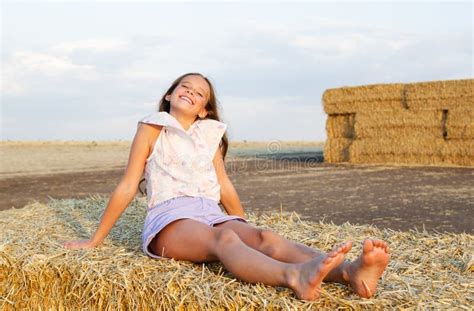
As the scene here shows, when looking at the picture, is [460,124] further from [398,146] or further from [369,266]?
[369,266]

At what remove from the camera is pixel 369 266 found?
196cm

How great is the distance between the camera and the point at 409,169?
11.0 meters

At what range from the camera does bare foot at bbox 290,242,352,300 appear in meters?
1.92

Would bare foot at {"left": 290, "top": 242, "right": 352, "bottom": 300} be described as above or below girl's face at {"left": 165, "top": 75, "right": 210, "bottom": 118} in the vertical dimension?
below

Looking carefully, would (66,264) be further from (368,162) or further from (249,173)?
(368,162)

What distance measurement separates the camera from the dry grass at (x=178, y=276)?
202 cm

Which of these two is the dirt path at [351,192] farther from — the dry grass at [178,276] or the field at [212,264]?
the dry grass at [178,276]

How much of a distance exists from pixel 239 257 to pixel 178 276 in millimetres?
289

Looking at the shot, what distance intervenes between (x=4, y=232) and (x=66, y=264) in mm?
1135

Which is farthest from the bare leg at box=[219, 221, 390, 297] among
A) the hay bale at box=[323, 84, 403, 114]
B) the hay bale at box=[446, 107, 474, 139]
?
the hay bale at box=[323, 84, 403, 114]

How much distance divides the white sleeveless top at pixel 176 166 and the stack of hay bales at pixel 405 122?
9630mm

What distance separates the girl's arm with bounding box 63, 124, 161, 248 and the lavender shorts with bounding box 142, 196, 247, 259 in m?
0.16

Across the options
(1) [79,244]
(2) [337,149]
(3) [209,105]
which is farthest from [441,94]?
(1) [79,244]

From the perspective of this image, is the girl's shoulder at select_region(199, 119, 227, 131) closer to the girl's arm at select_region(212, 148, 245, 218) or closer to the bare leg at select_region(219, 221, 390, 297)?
the girl's arm at select_region(212, 148, 245, 218)
